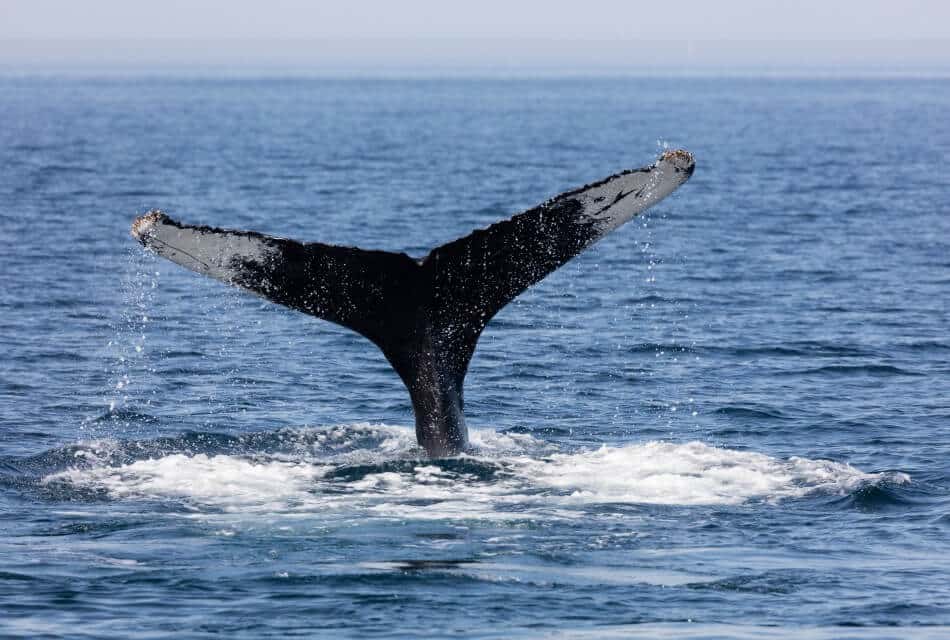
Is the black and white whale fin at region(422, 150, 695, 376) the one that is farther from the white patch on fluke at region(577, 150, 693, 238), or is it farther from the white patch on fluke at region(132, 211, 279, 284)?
the white patch on fluke at region(132, 211, 279, 284)

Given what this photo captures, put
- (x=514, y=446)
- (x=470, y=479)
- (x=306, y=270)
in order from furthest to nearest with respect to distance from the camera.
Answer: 1. (x=514, y=446)
2. (x=470, y=479)
3. (x=306, y=270)

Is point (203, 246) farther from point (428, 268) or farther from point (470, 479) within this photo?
point (470, 479)

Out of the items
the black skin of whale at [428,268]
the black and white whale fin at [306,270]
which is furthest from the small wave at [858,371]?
the black and white whale fin at [306,270]

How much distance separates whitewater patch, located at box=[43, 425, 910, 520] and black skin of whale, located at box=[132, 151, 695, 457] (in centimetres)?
61

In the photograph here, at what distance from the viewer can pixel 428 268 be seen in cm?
1041

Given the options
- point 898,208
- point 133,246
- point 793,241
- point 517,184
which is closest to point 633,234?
point 793,241

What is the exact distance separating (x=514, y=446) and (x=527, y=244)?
2.57m

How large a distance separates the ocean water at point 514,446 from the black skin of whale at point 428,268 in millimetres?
894

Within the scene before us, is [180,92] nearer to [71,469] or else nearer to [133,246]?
[133,246]

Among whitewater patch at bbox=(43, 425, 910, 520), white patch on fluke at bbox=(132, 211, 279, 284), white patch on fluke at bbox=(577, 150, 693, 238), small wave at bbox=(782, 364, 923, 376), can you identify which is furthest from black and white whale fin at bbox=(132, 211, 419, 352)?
small wave at bbox=(782, 364, 923, 376)

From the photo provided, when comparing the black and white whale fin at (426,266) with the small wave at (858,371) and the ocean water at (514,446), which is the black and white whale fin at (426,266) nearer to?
the ocean water at (514,446)

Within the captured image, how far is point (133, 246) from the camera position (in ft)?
87.8

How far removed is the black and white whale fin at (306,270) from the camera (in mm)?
9656

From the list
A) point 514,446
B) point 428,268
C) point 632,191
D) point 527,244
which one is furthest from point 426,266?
point 514,446
